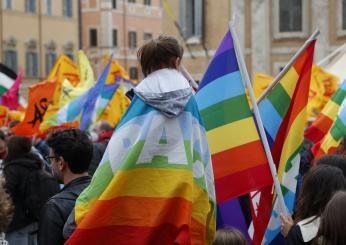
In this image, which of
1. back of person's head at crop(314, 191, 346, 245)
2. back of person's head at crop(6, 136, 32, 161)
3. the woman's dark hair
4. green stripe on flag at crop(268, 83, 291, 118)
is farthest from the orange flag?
back of person's head at crop(314, 191, 346, 245)

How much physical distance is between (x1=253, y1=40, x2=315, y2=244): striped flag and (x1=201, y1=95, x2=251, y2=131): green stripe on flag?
496 millimetres

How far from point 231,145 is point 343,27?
23.8 m

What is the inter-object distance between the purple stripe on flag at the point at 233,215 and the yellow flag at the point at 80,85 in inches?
420

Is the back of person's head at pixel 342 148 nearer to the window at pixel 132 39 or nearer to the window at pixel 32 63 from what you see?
the window at pixel 32 63

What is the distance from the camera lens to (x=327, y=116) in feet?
32.2

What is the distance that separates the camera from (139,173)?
449 cm

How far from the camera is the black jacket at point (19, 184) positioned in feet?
25.0

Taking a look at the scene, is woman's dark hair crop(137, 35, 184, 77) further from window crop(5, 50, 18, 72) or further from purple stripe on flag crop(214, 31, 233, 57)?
window crop(5, 50, 18, 72)

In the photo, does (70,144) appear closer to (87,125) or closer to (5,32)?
(87,125)

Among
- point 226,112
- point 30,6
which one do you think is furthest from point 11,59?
point 226,112

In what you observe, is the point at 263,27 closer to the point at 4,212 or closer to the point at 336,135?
the point at 336,135

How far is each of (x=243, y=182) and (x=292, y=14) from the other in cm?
2402

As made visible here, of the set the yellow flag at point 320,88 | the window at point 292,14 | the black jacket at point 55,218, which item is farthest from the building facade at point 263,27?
the black jacket at point 55,218

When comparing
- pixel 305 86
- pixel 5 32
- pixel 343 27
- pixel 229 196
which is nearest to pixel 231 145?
pixel 229 196
